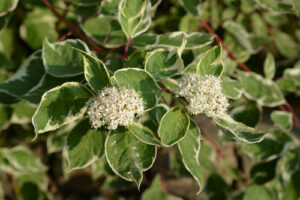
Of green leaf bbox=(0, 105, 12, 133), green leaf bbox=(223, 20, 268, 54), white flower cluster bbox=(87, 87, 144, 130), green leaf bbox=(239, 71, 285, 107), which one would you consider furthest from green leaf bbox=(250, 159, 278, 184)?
green leaf bbox=(0, 105, 12, 133)

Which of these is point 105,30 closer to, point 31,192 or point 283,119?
point 283,119

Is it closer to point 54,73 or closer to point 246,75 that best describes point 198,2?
point 246,75

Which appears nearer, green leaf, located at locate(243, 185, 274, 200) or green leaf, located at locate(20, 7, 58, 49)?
green leaf, located at locate(243, 185, 274, 200)

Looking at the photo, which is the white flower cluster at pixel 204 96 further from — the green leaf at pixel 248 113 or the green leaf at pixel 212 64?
the green leaf at pixel 248 113

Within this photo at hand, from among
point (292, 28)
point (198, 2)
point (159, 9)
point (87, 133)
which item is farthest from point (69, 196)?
point (292, 28)

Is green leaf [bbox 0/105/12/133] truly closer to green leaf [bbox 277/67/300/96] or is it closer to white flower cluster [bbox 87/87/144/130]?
white flower cluster [bbox 87/87/144/130]

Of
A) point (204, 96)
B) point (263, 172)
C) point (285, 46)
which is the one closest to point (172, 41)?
point (204, 96)

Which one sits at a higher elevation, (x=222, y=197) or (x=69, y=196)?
(x=222, y=197)
